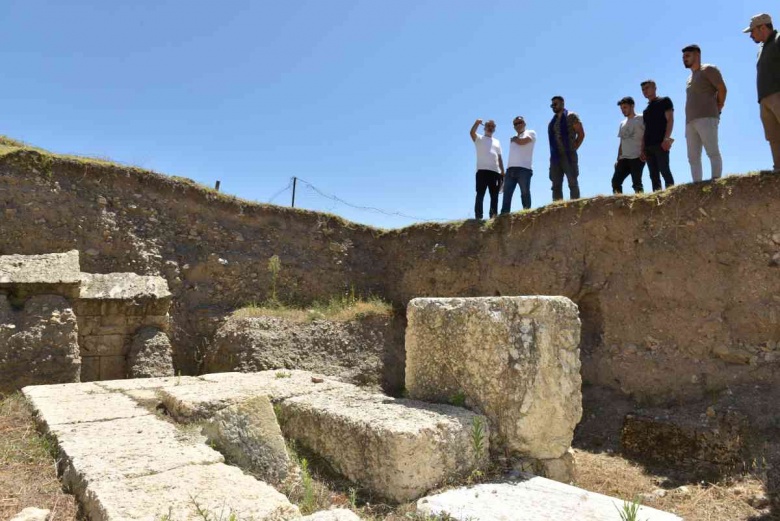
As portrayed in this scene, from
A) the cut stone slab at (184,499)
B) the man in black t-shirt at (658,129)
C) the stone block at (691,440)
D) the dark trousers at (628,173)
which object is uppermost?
the man in black t-shirt at (658,129)

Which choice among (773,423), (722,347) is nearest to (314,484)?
(773,423)

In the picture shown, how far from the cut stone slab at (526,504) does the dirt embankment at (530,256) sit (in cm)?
472

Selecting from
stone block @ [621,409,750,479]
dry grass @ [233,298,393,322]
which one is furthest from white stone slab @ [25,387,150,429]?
stone block @ [621,409,750,479]

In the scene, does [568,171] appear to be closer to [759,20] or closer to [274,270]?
[759,20]

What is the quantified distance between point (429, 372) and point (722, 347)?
4791mm

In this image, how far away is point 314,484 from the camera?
3084 millimetres

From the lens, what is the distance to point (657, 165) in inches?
310

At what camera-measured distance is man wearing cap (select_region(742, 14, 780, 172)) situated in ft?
21.1

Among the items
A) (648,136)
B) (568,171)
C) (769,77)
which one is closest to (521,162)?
(568,171)

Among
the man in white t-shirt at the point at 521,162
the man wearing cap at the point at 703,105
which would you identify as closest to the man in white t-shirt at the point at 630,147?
the man wearing cap at the point at 703,105

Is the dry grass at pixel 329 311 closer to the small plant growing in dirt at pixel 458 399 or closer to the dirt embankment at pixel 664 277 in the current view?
the dirt embankment at pixel 664 277

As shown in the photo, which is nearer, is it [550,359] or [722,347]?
[550,359]

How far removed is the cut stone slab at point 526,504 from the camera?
2.64 meters

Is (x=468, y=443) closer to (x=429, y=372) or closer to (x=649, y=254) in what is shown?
(x=429, y=372)
